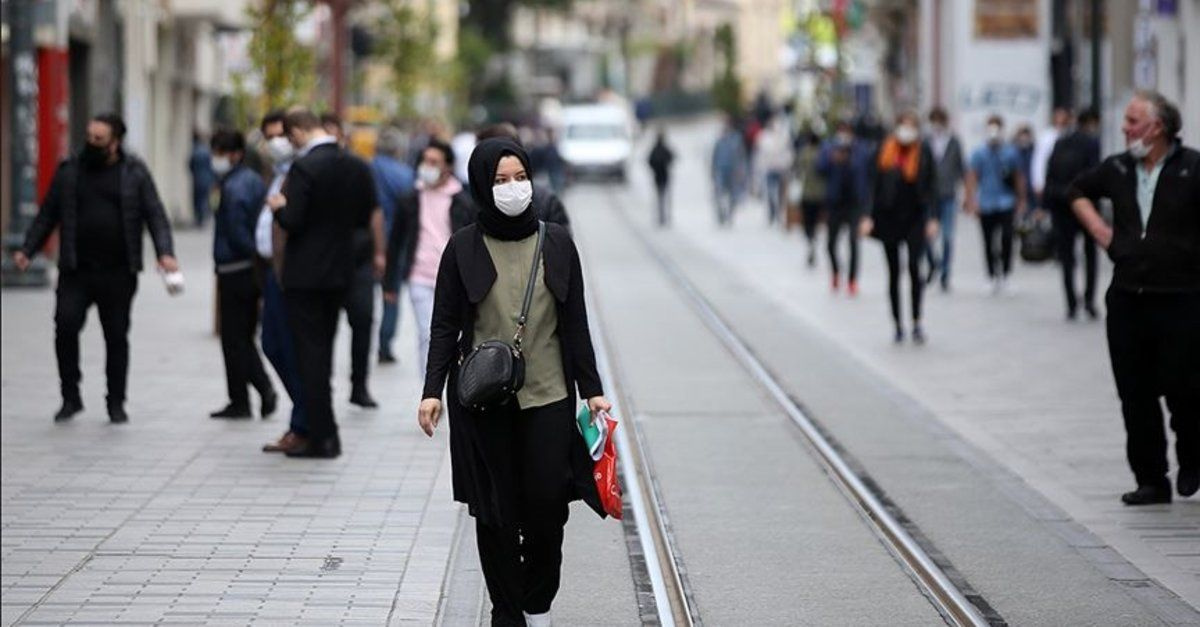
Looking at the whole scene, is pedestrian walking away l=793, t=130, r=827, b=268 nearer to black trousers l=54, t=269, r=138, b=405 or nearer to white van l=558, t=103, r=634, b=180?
black trousers l=54, t=269, r=138, b=405

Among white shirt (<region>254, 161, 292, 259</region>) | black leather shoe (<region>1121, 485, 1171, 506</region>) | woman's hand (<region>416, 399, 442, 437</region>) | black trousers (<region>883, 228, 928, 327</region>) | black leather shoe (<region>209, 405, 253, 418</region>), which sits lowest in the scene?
black leather shoe (<region>1121, 485, 1171, 506</region>)

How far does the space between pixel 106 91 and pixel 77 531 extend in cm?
2638

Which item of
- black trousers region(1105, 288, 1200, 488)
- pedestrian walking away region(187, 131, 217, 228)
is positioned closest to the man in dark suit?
black trousers region(1105, 288, 1200, 488)

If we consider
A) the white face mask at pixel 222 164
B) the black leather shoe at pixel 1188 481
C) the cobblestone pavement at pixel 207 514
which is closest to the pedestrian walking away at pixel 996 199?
the cobblestone pavement at pixel 207 514

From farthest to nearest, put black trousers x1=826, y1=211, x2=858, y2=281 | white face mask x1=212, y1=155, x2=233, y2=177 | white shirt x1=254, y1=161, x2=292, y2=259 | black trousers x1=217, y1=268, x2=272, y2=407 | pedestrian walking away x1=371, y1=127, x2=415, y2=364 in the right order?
black trousers x1=826, y1=211, x2=858, y2=281
pedestrian walking away x1=371, y1=127, x2=415, y2=364
white face mask x1=212, y1=155, x2=233, y2=177
black trousers x1=217, y1=268, x2=272, y2=407
white shirt x1=254, y1=161, x2=292, y2=259

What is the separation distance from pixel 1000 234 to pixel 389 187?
9.43 meters

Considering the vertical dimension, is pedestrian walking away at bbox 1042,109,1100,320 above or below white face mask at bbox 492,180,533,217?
below

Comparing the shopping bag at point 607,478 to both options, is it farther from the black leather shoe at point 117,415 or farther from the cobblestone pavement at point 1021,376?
the black leather shoe at point 117,415

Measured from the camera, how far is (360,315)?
49.9ft

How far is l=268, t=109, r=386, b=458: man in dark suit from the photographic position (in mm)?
→ 12922

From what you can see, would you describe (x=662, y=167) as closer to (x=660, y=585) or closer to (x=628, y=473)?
(x=628, y=473)

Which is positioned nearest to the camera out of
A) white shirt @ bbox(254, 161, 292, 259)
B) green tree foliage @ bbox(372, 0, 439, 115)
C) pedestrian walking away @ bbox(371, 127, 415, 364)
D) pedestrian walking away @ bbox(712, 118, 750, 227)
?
white shirt @ bbox(254, 161, 292, 259)

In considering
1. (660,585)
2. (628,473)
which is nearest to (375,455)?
(628,473)

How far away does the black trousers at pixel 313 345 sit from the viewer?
1298cm
